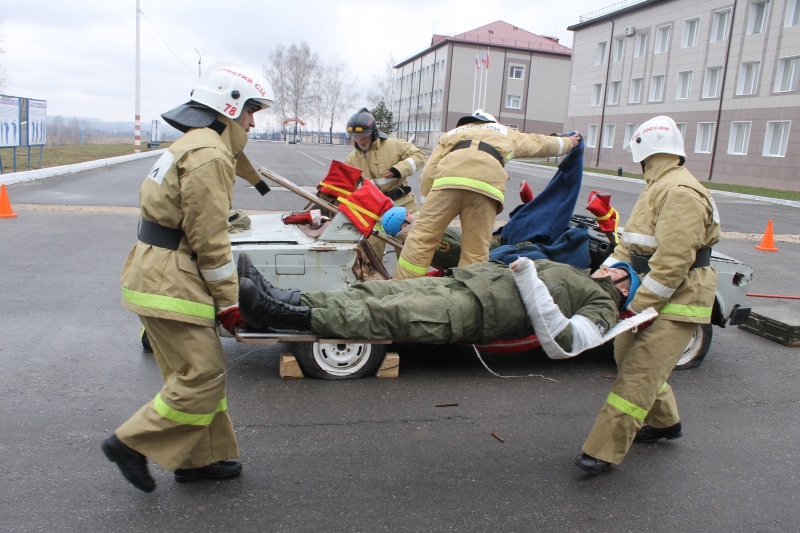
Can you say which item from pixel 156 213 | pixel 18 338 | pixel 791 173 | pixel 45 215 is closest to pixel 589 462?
pixel 156 213

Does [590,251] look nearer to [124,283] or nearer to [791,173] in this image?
[124,283]

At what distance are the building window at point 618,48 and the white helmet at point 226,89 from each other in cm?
3950

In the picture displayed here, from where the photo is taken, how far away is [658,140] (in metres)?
3.57

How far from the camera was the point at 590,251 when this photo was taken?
18.4 feet

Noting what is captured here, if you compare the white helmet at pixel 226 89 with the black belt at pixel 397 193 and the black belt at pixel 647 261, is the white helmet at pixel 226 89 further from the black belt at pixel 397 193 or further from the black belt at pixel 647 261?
the black belt at pixel 397 193

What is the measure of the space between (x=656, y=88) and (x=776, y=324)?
33179mm

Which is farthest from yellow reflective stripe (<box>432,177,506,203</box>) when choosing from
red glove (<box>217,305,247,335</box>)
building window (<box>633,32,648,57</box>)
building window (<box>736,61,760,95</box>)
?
building window (<box>633,32,648,57</box>)

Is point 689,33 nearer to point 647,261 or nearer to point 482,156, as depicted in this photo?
point 482,156

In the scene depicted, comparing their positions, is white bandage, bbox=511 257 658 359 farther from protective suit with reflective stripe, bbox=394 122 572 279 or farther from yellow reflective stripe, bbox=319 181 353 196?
yellow reflective stripe, bbox=319 181 353 196

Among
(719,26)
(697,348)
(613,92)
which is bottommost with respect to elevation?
(697,348)

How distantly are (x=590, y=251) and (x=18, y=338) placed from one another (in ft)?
15.6

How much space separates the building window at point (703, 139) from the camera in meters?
31.3

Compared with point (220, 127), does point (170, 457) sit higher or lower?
lower

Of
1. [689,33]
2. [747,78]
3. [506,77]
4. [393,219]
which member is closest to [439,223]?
[393,219]
